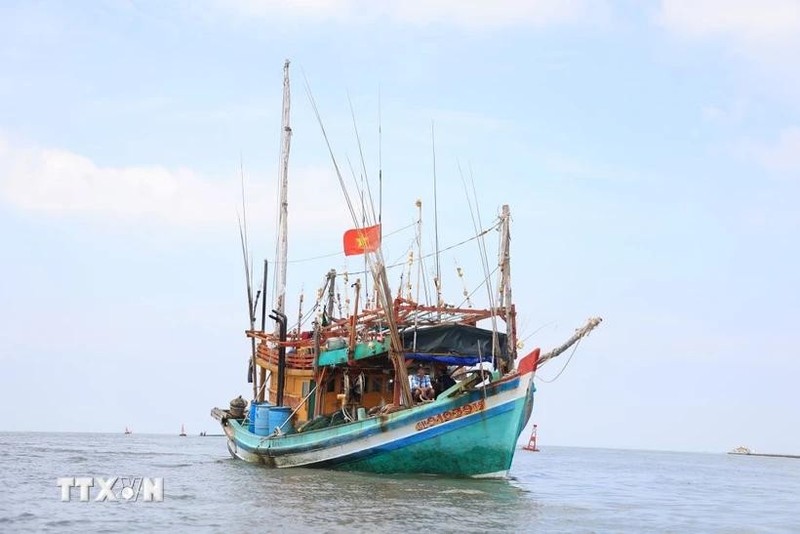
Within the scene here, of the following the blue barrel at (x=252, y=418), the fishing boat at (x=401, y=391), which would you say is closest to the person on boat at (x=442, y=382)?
the fishing boat at (x=401, y=391)

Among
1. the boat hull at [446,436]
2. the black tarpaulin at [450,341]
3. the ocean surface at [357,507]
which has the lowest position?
the ocean surface at [357,507]

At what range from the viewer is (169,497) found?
18.8 m

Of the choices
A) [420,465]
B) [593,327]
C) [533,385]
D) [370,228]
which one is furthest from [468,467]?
[370,228]

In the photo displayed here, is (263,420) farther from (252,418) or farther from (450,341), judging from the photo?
(450,341)

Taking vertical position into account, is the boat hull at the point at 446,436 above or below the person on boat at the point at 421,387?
below

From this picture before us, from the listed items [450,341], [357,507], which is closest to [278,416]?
[450,341]

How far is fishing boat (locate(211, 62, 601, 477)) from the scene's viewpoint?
22.2 m

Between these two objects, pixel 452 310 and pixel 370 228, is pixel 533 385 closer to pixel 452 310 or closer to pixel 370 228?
pixel 452 310

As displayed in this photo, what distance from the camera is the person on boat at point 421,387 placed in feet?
78.3

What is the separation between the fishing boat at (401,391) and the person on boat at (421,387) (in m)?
0.03

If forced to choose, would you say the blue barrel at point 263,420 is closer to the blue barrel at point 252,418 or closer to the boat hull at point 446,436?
the blue barrel at point 252,418

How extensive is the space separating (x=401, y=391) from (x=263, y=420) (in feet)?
17.6

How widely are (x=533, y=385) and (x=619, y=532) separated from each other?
8378mm

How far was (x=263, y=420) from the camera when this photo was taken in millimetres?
27391
